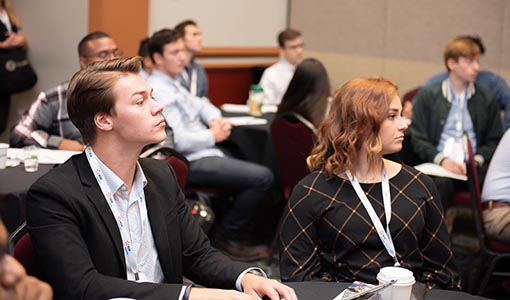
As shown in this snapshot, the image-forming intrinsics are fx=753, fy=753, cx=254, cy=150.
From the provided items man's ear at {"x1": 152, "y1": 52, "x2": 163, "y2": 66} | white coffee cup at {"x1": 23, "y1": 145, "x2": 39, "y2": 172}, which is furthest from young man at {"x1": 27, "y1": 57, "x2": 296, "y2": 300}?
man's ear at {"x1": 152, "y1": 52, "x2": 163, "y2": 66}

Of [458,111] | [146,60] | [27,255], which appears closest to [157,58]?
[146,60]

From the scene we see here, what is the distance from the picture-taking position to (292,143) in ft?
15.2

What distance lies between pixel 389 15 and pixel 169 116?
3.50 m

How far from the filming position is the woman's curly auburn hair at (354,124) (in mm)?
2652

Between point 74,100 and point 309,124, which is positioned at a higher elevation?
point 74,100

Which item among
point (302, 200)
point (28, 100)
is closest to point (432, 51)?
point (28, 100)

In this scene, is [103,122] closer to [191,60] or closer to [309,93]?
[309,93]

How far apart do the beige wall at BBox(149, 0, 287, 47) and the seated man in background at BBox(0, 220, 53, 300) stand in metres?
5.49

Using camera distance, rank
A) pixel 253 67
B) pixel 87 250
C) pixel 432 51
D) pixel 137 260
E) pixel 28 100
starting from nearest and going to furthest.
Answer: pixel 87 250, pixel 137 260, pixel 28 100, pixel 432 51, pixel 253 67

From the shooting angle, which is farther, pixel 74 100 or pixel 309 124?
pixel 309 124

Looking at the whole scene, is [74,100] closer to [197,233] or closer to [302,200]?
[197,233]

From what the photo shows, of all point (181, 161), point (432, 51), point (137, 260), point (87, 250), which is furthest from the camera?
point (432, 51)

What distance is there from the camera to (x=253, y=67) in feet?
26.7

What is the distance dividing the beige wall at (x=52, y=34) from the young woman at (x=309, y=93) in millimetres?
2152
